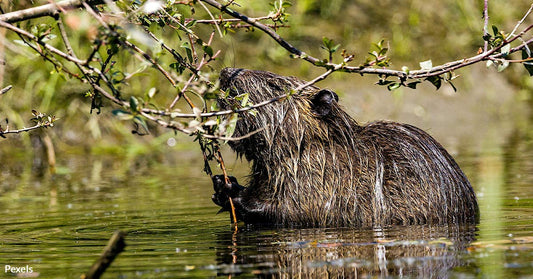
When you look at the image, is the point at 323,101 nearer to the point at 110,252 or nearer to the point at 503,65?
the point at 503,65

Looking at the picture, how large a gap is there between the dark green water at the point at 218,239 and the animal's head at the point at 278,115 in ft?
1.71

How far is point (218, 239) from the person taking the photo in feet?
13.6

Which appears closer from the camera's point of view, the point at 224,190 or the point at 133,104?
the point at 133,104

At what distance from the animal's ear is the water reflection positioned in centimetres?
73

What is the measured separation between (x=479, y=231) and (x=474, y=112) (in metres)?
7.81

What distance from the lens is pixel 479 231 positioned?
4.06m

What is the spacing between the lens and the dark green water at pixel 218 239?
317 cm

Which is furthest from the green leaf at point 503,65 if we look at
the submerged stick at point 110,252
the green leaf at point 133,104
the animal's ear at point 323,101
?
the submerged stick at point 110,252

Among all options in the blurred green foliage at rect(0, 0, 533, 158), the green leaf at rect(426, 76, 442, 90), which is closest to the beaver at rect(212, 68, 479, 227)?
the green leaf at rect(426, 76, 442, 90)

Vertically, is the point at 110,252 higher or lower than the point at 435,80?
lower

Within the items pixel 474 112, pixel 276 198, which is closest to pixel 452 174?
pixel 276 198

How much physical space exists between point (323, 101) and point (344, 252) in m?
1.35

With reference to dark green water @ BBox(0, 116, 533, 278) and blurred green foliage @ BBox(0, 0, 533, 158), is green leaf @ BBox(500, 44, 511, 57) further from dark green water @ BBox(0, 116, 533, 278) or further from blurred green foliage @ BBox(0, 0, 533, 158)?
blurred green foliage @ BBox(0, 0, 533, 158)

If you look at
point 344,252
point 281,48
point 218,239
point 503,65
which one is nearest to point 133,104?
point 344,252
